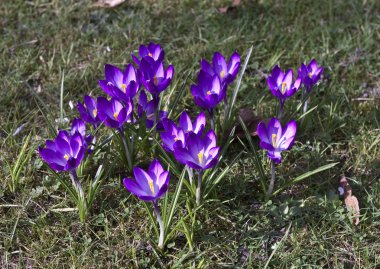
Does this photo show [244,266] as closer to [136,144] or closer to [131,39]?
[136,144]

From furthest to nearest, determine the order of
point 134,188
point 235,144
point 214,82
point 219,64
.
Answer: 1. point 235,144
2. point 219,64
3. point 214,82
4. point 134,188

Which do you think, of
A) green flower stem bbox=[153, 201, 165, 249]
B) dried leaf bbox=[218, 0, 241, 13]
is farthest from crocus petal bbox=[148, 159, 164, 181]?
dried leaf bbox=[218, 0, 241, 13]

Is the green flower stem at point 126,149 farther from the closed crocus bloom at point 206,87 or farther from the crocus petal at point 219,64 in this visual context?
the crocus petal at point 219,64

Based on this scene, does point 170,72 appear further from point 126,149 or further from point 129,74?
point 126,149

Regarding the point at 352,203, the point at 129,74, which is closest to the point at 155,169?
the point at 129,74

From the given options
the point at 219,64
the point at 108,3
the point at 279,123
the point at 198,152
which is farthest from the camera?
the point at 108,3

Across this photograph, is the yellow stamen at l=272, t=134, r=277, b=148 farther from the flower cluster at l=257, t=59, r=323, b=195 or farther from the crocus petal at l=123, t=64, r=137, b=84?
the crocus petal at l=123, t=64, r=137, b=84

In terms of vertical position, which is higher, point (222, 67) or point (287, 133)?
point (222, 67)

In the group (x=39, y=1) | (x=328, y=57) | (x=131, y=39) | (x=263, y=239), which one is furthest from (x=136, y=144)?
(x=39, y=1)
